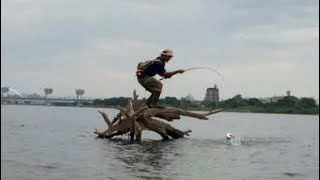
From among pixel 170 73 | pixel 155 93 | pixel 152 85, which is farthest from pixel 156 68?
pixel 155 93

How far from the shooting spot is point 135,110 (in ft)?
111

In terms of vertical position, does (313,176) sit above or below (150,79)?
below

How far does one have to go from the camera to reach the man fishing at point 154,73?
1630 centimetres

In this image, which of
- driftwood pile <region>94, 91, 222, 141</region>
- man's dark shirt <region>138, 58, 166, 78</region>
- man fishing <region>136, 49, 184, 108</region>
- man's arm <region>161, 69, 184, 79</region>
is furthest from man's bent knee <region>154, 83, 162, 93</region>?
driftwood pile <region>94, 91, 222, 141</region>

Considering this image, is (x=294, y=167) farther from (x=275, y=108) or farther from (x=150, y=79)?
(x=275, y=108)

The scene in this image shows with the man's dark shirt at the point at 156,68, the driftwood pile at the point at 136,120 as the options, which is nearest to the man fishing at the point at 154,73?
the man's dark shirt at the point at 156,68

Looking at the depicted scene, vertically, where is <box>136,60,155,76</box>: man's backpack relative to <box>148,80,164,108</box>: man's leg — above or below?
above

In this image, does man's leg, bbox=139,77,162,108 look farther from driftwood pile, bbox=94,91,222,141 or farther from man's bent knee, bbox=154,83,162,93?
driftwood pile, bbox=94,91,222,141

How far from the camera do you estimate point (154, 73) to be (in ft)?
54.9

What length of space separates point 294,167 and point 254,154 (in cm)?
543

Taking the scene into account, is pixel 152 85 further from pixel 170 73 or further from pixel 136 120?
pixel 136 120

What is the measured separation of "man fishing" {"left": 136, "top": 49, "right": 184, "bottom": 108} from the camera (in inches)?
642

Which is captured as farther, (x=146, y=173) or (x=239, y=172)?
(x=239, y=172)

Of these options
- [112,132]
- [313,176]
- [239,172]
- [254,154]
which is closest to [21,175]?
[239,172]
